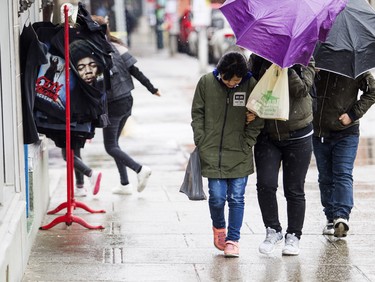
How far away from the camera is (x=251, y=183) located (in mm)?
11133

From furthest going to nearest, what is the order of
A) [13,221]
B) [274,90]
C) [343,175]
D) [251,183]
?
[251,183]
[343,175]
[274,90]
[13,221]

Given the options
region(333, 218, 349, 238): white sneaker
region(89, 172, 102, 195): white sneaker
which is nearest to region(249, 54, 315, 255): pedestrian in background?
region(333, 218, 349, 238): white sneaker

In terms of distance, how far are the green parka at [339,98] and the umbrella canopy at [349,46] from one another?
0.37 meters

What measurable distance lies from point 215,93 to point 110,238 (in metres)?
1.73

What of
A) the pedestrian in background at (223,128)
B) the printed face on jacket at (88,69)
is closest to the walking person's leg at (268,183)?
the pedestrian in background at (223,128)

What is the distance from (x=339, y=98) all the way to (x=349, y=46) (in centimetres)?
57

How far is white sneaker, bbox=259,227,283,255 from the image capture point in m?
7.62

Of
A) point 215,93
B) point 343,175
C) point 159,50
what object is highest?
point 215,93

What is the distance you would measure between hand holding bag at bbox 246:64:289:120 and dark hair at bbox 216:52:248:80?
6.6 inches

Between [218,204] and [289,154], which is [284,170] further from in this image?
[218,204]

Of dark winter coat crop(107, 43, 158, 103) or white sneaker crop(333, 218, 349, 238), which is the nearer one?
white sneaker crop(333, 218, 349, 238)

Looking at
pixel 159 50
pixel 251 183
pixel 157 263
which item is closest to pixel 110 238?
pixel 157 263

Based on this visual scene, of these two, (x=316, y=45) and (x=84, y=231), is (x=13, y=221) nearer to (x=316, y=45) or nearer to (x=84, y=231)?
(x=84, y=231)

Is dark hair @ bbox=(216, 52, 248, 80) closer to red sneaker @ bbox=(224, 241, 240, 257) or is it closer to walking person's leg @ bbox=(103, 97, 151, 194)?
red sneaker @ bbox=(224, 241, 240, 257)
